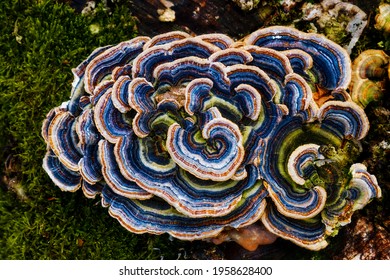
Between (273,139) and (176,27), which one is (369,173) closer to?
(273,139)

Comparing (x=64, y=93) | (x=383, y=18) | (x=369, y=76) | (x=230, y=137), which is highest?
(x=383, y=18)

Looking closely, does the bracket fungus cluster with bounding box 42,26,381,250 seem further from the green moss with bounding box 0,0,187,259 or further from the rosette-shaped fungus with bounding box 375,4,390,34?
the green moss with bounding box 0,0,187,259

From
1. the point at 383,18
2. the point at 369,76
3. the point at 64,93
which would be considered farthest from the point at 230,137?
the point at 64,93

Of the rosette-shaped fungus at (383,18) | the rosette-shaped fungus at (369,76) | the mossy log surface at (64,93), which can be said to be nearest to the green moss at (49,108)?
the mossy log surface at (64,93)

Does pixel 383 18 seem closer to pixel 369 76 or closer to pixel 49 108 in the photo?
pixel 369 76

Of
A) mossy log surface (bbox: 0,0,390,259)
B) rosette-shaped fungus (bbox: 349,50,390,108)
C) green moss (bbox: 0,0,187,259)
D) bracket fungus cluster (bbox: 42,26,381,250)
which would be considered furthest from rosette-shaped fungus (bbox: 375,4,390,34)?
green moss (bbox: 0,0,187,259)

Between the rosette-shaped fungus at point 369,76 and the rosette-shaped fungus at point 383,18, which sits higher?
the rosette-shaped fungus at point 383,18

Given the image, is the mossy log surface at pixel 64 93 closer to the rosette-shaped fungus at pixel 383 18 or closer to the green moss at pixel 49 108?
the green moss at pixel 49 108
